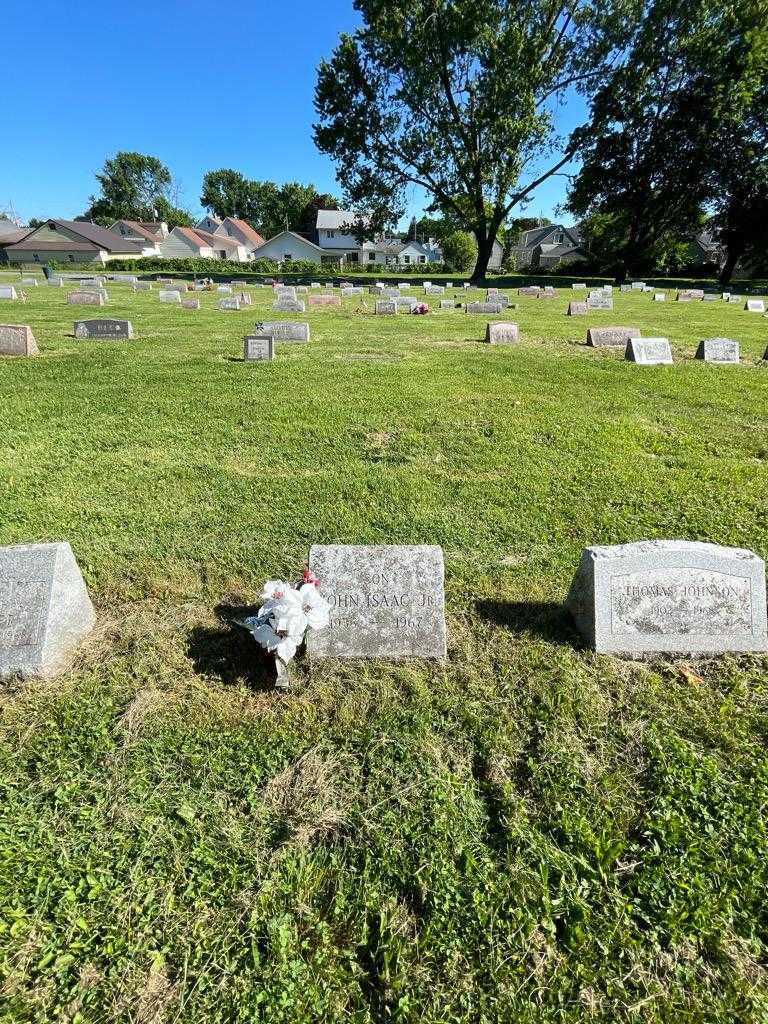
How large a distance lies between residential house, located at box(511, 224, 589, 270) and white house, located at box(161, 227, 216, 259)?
4144cm

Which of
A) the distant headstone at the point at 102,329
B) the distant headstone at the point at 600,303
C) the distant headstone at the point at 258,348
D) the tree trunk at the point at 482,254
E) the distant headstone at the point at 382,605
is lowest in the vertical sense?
the distant headstone at the point at 382,605

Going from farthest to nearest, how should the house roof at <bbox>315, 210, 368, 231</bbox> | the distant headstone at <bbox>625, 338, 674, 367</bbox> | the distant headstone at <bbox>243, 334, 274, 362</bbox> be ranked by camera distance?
the house roof at <bbox>315, 210, 368, 231</bbox> → the distant headstone at <bbox>625, 338, 674, 367</bbox> → the distant headstone at <bbox>243, 334, 274, 362</bbox>

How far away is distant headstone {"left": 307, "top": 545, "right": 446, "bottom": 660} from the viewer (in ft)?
10.2

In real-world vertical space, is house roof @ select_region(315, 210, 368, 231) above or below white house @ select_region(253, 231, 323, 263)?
above

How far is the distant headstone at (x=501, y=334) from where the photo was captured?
42.2 ft

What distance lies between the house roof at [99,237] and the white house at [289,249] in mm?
16143

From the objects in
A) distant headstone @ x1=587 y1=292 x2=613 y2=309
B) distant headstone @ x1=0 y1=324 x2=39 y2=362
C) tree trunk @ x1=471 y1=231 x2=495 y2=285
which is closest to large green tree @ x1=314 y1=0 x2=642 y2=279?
tree trunk @ x1=471 y1=231 x2=495 y2=285

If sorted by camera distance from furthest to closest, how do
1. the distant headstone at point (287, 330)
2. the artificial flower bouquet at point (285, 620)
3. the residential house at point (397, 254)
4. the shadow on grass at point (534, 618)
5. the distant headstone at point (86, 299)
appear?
the residential house at point (397, 254)
the distant headstone at point (86, 299)
the distant headstone at point (287, 330)
the shadow on grass at point (534, 618)
the artificial flower bouquet at point (285, 620)

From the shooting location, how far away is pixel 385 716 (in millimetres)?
2789

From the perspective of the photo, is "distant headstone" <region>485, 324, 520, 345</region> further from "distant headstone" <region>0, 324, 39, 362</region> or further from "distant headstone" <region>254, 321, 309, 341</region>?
"distant headstone" <region>0, 324, 39, 362</region>

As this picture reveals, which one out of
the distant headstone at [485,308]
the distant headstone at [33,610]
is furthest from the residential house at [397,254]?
the distant headstone at [33,610]

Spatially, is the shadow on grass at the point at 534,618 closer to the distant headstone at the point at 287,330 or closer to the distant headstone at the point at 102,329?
the distant headstone at the point at 287,330

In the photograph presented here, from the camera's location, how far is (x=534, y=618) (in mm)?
3533

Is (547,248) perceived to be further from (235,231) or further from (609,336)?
(609,336)
